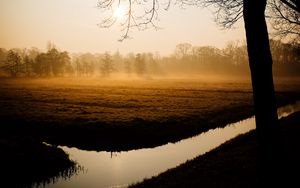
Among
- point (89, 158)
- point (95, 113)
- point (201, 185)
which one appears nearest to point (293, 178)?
point (201, 185)

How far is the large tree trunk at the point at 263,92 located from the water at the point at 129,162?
1044 centimetres

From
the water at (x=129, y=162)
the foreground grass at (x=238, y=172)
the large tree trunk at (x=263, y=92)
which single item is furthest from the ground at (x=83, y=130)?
the large tree trunk at (x=263, y=92)

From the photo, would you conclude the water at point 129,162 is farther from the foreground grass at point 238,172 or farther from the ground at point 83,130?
the foreground grass at point 238,172

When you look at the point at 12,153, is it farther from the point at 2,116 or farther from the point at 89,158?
the point at 2,116

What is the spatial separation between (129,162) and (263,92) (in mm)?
15013

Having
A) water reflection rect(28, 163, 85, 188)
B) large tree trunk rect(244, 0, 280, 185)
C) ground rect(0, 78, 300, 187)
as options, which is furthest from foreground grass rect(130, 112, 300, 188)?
ground rect(0, 78, 300, 187)

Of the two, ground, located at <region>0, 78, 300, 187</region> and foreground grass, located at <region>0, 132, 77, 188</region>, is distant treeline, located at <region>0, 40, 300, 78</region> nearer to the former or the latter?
ground, located at <region>0, 78, 300, 187</region>

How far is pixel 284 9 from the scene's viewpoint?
23297mm

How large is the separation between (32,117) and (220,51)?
177 m

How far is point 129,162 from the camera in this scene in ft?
68.6

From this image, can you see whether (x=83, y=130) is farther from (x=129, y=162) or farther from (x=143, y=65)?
(x=143, y=65)

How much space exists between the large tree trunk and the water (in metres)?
10.4

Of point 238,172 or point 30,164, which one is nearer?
point 238,172

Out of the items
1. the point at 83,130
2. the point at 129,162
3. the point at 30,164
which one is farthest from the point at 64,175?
the point at 83,130
